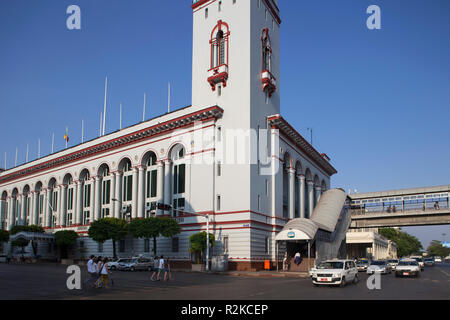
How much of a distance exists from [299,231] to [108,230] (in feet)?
75.9

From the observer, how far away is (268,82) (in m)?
51.1

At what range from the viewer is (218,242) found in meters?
45.8

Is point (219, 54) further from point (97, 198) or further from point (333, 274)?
point (333, 274)

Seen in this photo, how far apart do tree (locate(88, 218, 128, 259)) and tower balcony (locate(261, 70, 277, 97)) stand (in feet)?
81.0

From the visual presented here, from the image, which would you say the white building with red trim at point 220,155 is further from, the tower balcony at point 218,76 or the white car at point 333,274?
the white car at point 333,274

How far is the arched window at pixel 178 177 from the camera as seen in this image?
169 ft

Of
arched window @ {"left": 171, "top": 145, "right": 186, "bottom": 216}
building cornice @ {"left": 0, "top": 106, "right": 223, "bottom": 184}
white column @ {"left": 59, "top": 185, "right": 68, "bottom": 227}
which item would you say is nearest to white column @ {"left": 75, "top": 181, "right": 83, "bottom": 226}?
white column @ {"left": 59, "top": 185, "right": 68, "bottom": 227}

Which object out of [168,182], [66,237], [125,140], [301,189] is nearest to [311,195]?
[301,189]
